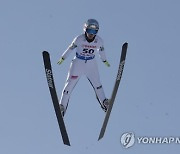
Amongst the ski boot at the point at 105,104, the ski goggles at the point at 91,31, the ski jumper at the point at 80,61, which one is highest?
the ski goggles at the point at 91,31

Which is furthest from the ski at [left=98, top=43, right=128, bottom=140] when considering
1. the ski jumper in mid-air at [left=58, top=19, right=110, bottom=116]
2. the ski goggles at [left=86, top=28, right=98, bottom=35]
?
the ski goggles at [left=86, top=28, right=98, bottom=35]

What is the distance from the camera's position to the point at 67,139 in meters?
16.2

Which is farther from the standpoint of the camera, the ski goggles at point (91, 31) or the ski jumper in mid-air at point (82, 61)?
the ski jumper in mid-air at point (82, 61)

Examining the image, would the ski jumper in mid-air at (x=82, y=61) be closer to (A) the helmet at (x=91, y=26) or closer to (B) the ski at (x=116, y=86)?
(A) the helmet at (x=91, y=26)

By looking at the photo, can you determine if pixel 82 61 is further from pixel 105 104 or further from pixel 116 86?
pixel 105 104

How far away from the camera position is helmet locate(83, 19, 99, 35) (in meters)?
15.9

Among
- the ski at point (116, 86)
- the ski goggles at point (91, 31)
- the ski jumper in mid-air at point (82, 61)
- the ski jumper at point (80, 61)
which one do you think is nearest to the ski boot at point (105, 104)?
the ski at point (116, 86)

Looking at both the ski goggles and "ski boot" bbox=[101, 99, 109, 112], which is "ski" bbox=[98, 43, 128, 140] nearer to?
"ski boot" bbox=[101, 99, 109, 112]

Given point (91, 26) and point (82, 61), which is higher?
point (91, 26)

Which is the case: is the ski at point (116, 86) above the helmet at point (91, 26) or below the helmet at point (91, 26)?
below

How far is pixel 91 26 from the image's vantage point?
52.1 feet

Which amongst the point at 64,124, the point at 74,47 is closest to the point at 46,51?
the point at 74,47

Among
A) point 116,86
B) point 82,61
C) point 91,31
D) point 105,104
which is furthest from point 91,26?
point 105,104

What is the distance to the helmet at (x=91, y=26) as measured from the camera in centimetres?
1588
